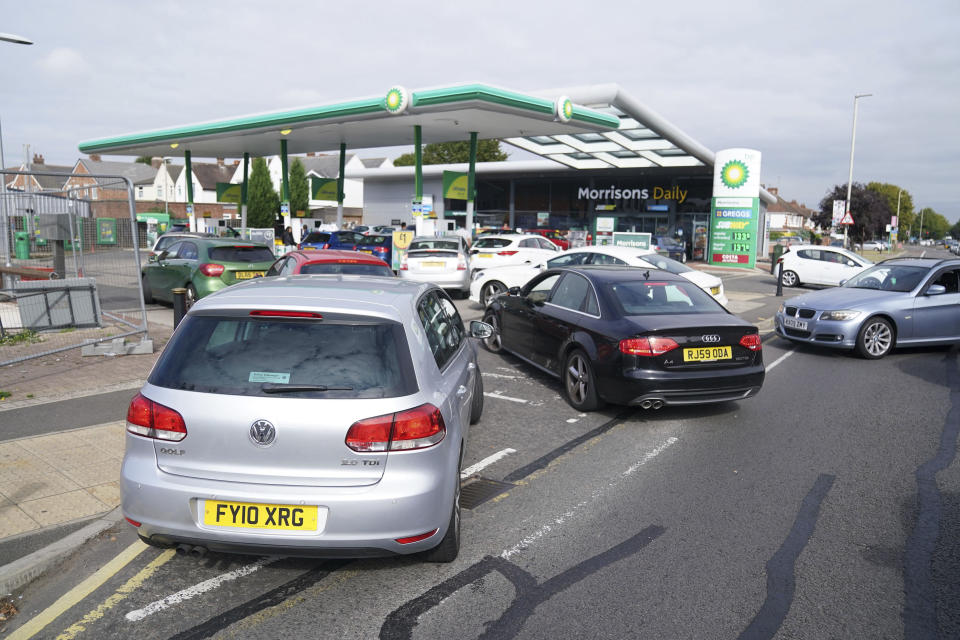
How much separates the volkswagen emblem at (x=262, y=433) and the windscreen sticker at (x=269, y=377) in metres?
→ 0.22

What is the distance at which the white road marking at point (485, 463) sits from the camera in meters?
5.32

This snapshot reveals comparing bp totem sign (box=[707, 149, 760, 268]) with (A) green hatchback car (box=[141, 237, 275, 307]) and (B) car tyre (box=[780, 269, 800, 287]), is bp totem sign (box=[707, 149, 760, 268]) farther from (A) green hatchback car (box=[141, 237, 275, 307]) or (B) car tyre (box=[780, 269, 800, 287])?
(A) green hatchback car (box=[141, 237, 275, 307])

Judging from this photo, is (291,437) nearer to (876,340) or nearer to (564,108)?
(876,340)

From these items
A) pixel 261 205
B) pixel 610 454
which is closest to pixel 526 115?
pixel 610 454

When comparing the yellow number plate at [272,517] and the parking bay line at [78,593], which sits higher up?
the yellow number plate at [272,517]

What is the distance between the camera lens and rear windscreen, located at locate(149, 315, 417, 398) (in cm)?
335

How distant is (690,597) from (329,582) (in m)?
1.89

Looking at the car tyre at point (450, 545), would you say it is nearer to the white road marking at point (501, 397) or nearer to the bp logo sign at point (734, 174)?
the white road marking at point (501, 397)

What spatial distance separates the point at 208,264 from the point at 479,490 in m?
9.70

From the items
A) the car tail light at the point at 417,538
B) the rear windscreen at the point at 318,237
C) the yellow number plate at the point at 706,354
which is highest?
the rear windscreen at the point at 318,237

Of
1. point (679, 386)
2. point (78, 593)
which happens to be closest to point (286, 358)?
point (78, 593)

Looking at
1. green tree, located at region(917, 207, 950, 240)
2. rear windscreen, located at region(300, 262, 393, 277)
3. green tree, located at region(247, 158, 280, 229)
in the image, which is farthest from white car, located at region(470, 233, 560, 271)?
green tree, located at region(917, 207, 950, 240)

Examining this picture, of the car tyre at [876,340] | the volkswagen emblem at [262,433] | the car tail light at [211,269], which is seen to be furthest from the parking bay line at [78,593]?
the car tyre at [876,340]

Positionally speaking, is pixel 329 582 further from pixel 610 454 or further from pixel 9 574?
pixel 610 454
